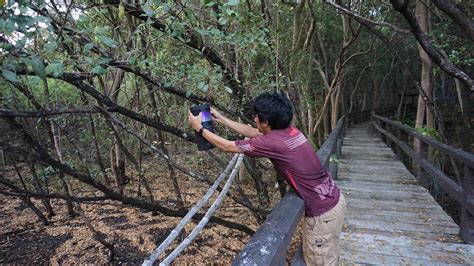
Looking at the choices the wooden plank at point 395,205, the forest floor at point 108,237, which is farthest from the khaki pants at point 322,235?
the forest floor at point 108,237

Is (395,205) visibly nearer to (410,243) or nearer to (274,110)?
(410,243)

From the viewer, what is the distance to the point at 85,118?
6.84 m

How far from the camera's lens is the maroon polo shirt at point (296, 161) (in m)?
2.22

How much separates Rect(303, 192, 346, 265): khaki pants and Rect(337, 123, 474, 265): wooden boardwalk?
107 cm

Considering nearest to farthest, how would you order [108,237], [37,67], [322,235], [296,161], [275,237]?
[37,67] < [275,237] < [296,161] < [322,235] < [108,237]

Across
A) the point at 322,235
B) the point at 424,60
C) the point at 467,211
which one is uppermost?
the point at 424,60

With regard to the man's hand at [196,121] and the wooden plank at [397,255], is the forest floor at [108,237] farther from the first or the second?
the man's hand at [196,121]

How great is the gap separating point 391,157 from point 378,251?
5.70 meters

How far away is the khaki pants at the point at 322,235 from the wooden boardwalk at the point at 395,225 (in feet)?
3.50

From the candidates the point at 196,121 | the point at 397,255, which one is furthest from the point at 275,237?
the point at 397,255

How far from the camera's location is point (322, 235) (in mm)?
2361

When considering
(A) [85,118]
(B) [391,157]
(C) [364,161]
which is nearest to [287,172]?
(A) [85,118]

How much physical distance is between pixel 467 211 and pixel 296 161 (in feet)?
7.98

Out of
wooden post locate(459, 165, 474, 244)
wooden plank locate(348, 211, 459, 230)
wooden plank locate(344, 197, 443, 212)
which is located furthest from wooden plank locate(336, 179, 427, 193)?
wooden post locate(459, 165, 474, 244)
